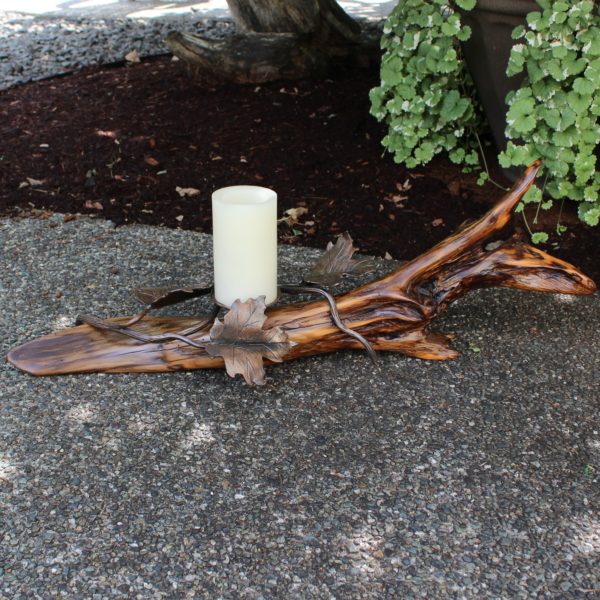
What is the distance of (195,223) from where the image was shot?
3586mm

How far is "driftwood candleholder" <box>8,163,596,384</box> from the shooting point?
2436 mm

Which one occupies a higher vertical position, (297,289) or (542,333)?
(297,289)

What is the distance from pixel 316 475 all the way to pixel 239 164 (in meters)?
2.29

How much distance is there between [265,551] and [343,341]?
2.61 feet

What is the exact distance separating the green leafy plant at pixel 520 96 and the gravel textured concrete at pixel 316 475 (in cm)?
83

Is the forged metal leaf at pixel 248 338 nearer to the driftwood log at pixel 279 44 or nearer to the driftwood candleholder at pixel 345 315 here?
the driftwood candleholder at pixel 345 315

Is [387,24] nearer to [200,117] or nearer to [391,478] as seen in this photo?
[200,117]

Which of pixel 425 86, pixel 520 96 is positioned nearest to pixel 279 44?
pixel 425 86

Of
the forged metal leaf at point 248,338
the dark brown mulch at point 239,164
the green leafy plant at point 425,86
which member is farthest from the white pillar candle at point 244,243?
the green leafy plant at point 425,86

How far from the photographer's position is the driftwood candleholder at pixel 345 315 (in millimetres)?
2436

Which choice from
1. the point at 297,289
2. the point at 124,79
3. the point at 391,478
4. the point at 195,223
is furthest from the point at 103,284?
the point at 124,79

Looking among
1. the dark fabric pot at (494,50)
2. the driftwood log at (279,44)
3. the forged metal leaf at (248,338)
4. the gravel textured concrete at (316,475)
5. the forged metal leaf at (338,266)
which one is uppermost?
the dark fabric pot at (494,50)

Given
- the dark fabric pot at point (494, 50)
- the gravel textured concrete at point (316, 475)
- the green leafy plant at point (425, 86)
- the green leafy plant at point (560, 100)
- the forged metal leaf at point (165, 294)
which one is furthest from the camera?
the green leafy plant at point (425, 86)

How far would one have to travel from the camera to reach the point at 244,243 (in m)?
2.28
